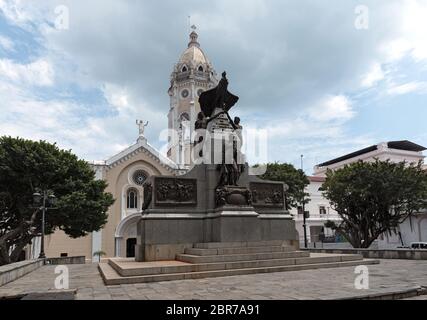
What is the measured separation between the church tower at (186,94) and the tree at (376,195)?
2758 centimetres

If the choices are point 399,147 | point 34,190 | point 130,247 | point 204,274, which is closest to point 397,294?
point 204,274

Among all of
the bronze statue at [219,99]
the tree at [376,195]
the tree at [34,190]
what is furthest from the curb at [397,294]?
the tree at [376,195]

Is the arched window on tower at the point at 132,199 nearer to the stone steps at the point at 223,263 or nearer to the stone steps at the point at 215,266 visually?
the stone steps at the point at 223,263

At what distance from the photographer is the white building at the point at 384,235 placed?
42.0 metres

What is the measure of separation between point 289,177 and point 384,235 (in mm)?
17960

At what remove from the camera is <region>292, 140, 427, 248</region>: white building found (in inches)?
→ 1654

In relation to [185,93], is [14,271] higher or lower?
lower

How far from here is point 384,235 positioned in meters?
44.8

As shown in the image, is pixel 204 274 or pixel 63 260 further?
pixel 63 260

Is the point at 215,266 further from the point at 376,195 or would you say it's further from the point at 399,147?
the point at 399,147

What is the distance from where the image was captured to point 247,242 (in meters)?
12.6

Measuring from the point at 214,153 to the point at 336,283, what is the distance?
23.9 feet

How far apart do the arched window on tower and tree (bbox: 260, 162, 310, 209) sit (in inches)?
617
